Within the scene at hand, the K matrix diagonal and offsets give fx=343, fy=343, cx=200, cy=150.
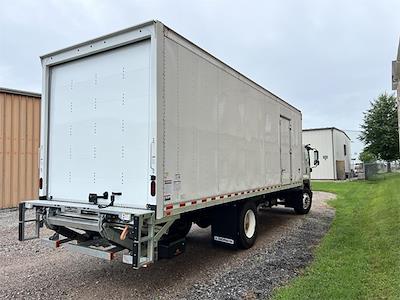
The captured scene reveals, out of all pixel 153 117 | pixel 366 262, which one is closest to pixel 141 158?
pixel 153 117

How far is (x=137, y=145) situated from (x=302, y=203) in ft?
27.9

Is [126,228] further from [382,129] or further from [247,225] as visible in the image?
[382,129]

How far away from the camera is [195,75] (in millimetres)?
5359

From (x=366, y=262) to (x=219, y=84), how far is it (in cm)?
403

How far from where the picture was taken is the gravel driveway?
4.82 meters

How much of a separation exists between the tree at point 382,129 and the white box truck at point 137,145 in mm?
27464

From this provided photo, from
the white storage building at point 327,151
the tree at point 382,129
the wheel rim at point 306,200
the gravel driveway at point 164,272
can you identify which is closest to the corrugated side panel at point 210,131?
the gravel driveway at point 164,272

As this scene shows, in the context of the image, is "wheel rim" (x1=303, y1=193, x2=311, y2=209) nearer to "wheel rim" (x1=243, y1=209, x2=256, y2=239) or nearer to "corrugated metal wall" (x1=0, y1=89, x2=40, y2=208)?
"wheel rim" (x1=243, y1=209, x2=256, y2=239)

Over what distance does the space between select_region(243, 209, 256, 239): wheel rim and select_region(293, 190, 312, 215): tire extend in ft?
15.1

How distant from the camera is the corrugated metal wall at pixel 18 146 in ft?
39.0

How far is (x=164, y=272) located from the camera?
18.7 ft

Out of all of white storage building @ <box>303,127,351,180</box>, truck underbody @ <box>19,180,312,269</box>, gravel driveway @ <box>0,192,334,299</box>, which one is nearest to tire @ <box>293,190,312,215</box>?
gravel driveway @ <box>0,192,334,299</box>

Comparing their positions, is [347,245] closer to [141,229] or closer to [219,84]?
[219,84]

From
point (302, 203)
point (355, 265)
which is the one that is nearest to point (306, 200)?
point (302, 203)
